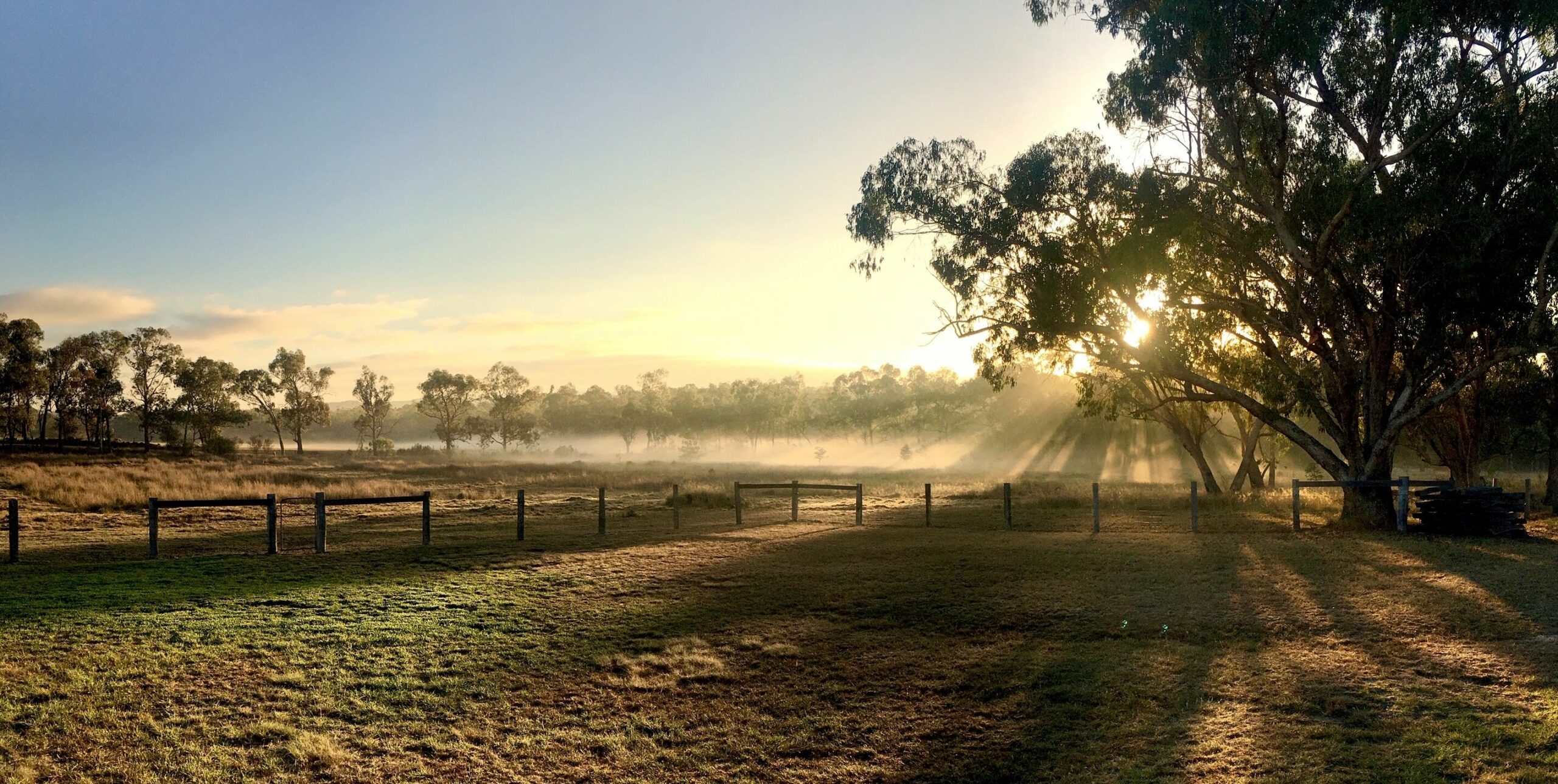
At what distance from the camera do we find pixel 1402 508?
70.1ft

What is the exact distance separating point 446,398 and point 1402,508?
331 ft

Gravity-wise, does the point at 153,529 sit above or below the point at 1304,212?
below

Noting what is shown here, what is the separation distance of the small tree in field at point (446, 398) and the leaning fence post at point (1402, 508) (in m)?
96.7

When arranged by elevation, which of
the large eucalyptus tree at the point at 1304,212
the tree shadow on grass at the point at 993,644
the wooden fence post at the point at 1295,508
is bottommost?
the tree shadow on grass at the point at 993,644

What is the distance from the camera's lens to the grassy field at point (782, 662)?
24.0ft

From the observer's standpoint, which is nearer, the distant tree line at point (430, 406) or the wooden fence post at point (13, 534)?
the wooden fence post at point (13, 534)

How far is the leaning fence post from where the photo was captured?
69.7 ft

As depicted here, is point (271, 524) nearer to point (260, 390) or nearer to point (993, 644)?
point (993, 644)

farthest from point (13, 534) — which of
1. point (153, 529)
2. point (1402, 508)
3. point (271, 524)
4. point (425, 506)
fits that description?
point (1402, 508)

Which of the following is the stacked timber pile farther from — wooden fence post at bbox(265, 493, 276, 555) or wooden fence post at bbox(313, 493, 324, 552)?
wooden fence post at bbox(265, 493, 276, 555)

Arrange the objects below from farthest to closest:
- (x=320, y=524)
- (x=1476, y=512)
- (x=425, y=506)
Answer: (x=1476, y=512) → (x=425, y=506) → (x=320, y=524)

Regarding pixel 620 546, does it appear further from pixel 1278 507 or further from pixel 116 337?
pixel 116 337

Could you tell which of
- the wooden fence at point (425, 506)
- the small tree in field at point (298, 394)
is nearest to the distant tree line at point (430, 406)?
the small tree in field at point (298, 394)

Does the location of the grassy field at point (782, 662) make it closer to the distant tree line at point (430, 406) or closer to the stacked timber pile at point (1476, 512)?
the stacked timber pile at point (1476, 512)
